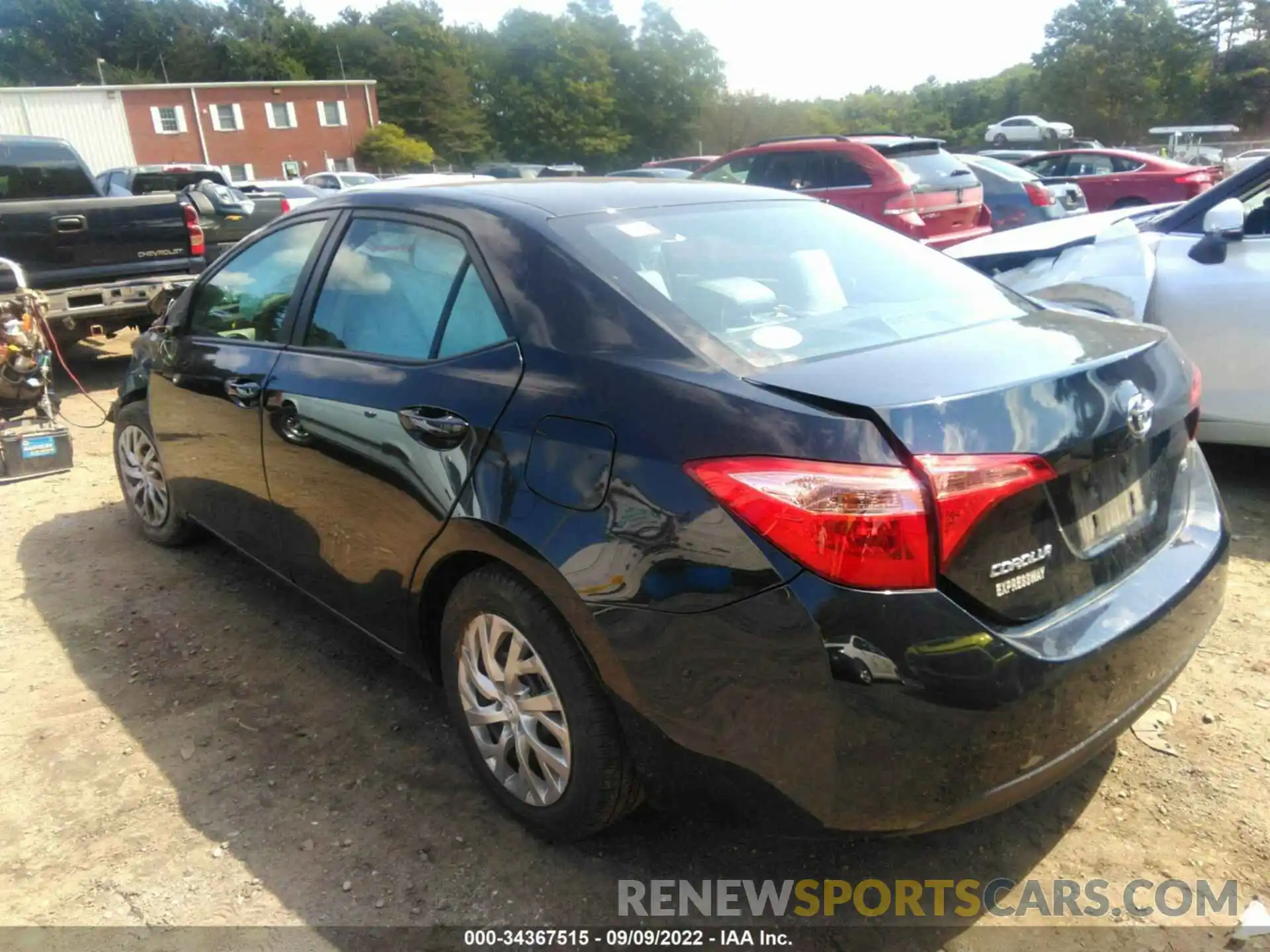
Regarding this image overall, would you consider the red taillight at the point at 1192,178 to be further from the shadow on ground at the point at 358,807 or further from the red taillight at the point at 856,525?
the red taillight at the point at 856,525

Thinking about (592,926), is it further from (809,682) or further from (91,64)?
(91,64)

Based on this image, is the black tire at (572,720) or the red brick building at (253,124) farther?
the red brick building at (253,124)

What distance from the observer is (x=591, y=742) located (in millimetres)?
2160

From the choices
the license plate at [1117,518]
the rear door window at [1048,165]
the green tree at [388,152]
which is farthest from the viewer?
the green tree at [388,152]

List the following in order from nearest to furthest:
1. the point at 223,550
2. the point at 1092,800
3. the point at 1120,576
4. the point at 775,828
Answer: the point at 775,828, the point at 1120,576, the point at 1092,800, the point at 223,550

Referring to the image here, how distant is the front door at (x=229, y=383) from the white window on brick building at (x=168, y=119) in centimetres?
5180

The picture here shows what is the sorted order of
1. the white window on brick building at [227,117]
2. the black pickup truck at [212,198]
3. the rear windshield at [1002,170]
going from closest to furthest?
1. the black pickup truck at [212,198]
2. the rear windshield at [1002,170]
3. the white window on brick building at [227,117]

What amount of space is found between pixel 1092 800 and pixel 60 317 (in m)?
7.56

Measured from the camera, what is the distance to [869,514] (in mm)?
1742

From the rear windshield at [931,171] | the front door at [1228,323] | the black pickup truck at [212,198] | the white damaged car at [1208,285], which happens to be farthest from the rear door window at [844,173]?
the black pickup truck at [212,198]

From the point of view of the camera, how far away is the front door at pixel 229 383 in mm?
3287

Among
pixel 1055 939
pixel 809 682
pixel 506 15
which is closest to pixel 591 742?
pixel 809 682

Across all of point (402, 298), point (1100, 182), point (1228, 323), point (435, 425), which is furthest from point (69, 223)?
point (1100, 182)

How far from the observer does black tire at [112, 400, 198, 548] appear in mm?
4270
